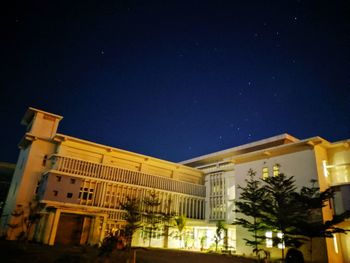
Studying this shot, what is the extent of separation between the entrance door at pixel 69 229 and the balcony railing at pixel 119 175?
11.6 ft

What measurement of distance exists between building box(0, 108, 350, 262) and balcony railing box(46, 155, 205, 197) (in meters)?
0.08

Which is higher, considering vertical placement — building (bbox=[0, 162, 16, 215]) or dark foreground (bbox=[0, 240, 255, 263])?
building (bbox=[0, 162, 16, 215])

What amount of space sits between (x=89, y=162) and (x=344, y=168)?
19.9 metres

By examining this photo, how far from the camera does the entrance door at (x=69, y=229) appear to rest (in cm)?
2039

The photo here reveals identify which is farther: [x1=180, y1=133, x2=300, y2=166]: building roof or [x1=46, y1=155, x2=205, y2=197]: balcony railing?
[x1=180, y1=133, x2=300, y2=166]: building roof

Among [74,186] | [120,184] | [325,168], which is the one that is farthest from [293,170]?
[74,186]

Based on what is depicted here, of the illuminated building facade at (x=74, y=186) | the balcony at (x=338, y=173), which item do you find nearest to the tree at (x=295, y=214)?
the balcony at (x=338, y=173)

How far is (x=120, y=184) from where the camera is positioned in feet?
80.4

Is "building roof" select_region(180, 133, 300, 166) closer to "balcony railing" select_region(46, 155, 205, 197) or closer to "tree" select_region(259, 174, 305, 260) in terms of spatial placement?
"balcony railing" select_region(46, 155, 205, 197)

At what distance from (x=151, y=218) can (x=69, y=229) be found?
6.87 meters

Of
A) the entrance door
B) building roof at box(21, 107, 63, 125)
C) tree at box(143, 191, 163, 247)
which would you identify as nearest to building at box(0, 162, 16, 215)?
building roof at box(21, 107, 63, 125)

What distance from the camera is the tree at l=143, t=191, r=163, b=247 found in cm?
2384

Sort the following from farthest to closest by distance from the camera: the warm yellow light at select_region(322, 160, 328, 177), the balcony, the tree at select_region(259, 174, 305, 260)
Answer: the warm yellow light at select_region(322, 160, 328, 177) → the balcony → the tree at select_region(259, 174, 305, 260)

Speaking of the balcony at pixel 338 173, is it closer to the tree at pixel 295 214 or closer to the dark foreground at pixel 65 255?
the tree at pixel 295 214
